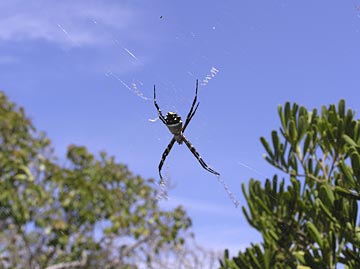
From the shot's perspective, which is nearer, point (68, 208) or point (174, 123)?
point (174, 123)

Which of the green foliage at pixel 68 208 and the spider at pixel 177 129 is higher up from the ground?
the green foliage at pixel 68 208

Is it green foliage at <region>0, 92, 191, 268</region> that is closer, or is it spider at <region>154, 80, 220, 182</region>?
spider at <region>154, 80, 220, 182</region>

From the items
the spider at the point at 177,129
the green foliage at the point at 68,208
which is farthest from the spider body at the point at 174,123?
the green foliage at the point at 68,208

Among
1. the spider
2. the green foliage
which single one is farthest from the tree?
the green foliage

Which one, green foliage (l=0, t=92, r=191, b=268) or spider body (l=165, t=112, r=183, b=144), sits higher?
green foliage (l=0, t=92, r=191, b=268)

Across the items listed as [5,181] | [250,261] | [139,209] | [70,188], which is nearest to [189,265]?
[139,209]

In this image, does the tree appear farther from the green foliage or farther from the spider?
the green foliage

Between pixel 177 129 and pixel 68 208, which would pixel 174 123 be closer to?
pixel 177 129

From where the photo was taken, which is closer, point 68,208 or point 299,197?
point 299,197

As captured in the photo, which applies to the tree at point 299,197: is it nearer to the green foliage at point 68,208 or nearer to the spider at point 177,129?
the spider at point 177,129

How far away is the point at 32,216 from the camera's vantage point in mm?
12023

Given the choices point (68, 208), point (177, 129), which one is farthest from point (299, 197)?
point (68, 208)

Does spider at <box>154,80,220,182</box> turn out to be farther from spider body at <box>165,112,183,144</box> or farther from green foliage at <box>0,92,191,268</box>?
green foliage at <box>0,92,191,268</box>

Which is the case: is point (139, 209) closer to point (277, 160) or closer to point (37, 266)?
point (37, 266)
